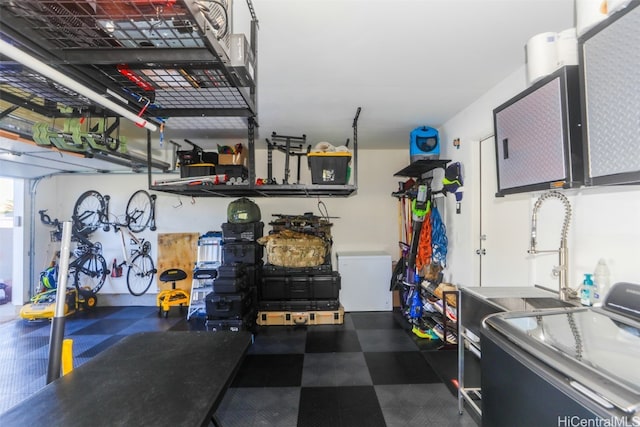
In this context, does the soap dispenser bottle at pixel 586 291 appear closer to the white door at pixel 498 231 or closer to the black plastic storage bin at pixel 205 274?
the white door at pixel 498 231

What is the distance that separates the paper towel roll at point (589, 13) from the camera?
120 centimetres

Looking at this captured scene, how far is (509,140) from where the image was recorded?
189 cm

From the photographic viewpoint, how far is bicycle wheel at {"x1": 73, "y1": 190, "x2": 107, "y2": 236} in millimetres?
4824

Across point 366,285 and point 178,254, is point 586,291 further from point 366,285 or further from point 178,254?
point 178,254

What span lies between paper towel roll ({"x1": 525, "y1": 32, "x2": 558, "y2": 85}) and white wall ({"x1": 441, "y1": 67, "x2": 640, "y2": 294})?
0.80 meters

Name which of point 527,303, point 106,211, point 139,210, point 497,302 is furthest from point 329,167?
point 106,211

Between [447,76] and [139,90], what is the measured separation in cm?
242

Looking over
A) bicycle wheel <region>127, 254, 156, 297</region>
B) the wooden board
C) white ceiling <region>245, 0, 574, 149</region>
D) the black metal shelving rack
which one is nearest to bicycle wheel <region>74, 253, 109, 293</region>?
bicycle wheel <region>127, 254, 156, 297</region>

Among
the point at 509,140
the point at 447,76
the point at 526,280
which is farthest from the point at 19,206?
the point at 526,280

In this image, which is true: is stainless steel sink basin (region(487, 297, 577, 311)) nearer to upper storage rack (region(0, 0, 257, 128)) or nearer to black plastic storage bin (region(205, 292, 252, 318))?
upper storage rack (region(0, 0, 257, 128))

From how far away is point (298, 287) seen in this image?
4.14m

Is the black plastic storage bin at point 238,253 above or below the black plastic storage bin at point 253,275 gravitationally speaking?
above

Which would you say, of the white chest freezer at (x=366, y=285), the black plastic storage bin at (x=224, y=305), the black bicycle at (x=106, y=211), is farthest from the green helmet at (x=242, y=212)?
the black bicycle at (x=106, y=211)

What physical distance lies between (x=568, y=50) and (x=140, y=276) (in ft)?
19.9
